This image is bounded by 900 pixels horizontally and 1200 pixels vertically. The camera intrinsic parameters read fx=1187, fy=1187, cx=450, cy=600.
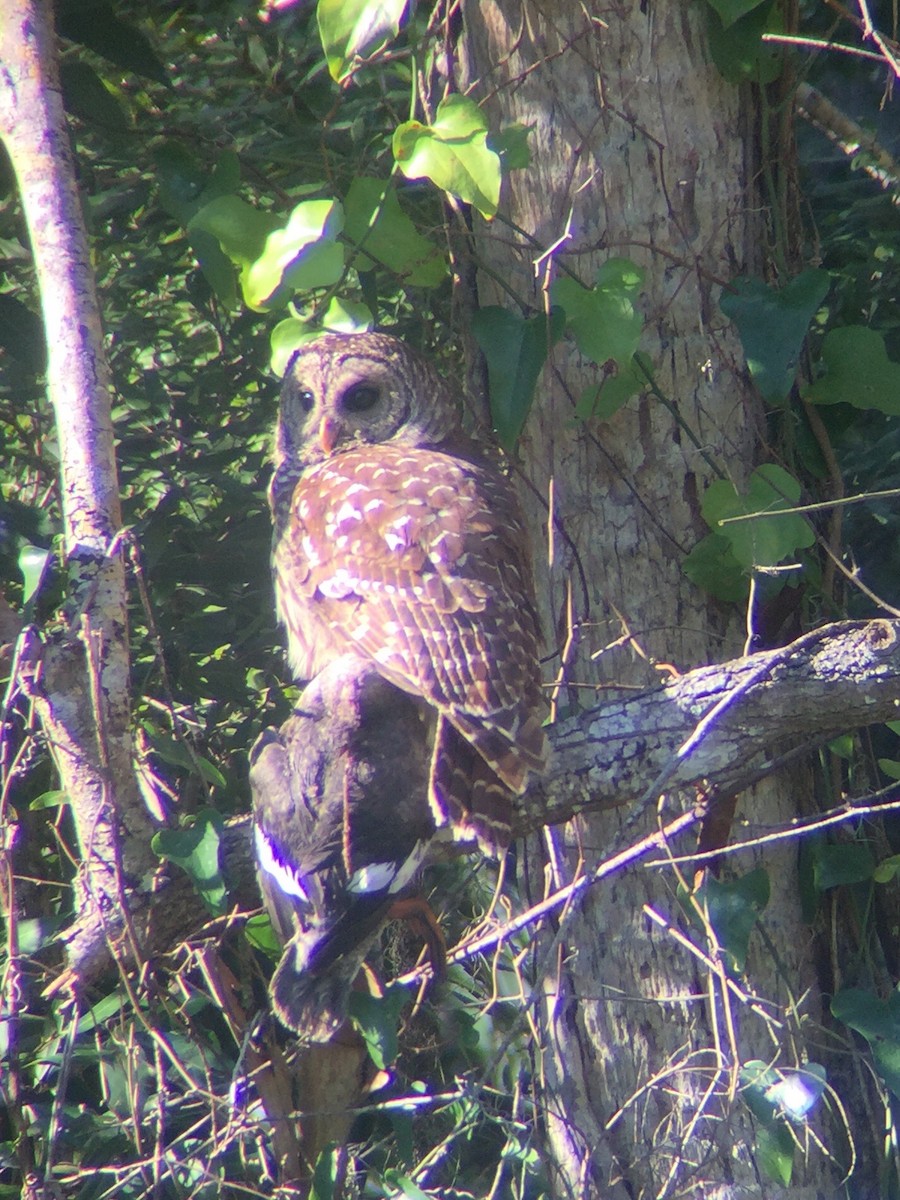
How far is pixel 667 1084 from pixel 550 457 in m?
1.23

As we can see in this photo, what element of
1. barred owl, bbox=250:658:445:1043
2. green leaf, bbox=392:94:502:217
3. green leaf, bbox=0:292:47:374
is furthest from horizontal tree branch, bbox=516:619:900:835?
green leaf, bbox=0:292:47:374

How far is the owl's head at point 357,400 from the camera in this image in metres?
2.55

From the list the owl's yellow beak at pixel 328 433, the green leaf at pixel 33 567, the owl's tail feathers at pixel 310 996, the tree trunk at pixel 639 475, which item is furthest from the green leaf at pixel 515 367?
the owl's tail feathers at pixel 310 996

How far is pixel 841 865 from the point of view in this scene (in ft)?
7.60

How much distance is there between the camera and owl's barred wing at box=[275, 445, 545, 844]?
1.94 meters

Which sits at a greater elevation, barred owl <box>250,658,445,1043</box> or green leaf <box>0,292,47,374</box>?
green leaf <box>0,292,47,374</box>

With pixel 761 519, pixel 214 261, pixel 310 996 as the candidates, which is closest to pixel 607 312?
pixel 761 519

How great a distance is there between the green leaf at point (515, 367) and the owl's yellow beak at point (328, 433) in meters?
0.50

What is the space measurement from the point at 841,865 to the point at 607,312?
3.79ft

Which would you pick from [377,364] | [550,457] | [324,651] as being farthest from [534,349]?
[324,651]

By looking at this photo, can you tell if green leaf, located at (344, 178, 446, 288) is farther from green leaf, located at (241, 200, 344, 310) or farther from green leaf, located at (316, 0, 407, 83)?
green leaf, located at (316, 0, 407, 83)

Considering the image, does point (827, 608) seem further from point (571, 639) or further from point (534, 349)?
point (534, 349)

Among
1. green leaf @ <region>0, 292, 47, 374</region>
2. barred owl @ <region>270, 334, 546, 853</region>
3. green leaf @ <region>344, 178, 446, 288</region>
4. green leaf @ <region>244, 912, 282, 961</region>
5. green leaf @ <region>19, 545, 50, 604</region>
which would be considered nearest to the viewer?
green leaf @ <region>19, 545, 50, 604</region>

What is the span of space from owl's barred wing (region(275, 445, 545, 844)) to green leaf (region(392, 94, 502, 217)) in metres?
0.55
